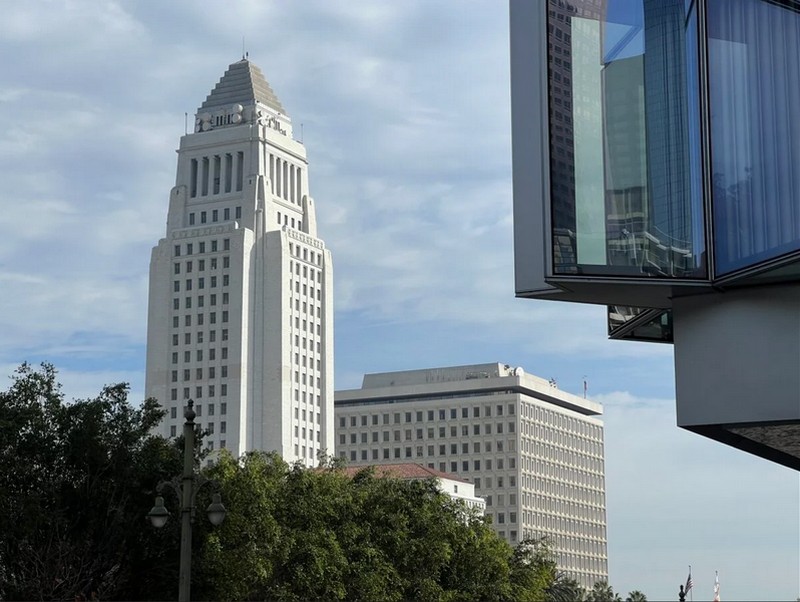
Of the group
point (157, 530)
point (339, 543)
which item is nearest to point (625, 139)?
point (157, 530)

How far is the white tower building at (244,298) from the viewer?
144 m

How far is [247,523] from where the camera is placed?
54.8 metres

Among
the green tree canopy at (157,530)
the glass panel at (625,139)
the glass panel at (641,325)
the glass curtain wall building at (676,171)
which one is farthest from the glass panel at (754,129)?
the green tree canopy at (157,530)

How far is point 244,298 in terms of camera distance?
478 ft

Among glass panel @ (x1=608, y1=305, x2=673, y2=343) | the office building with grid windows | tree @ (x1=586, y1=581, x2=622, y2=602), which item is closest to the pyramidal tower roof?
the office building with grid windows

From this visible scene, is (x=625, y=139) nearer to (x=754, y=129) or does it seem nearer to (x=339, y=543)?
(x=754, y=129)

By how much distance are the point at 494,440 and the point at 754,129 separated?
6184 inches

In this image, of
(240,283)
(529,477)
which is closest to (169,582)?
(240,283)

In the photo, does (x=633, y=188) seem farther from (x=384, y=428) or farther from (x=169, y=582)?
(x=384, y=428)

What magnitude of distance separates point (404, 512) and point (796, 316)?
3990cm

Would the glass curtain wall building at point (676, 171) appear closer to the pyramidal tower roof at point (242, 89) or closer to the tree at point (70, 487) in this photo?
the tree at point (70, 487)

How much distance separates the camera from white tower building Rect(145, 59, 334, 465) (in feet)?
472

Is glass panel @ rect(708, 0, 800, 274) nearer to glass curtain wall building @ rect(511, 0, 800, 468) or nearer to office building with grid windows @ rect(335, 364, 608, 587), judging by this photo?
glass curtain wall building @ rect(511, 0, 800, 468)

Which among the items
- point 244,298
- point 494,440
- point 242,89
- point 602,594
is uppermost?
point 242,89
